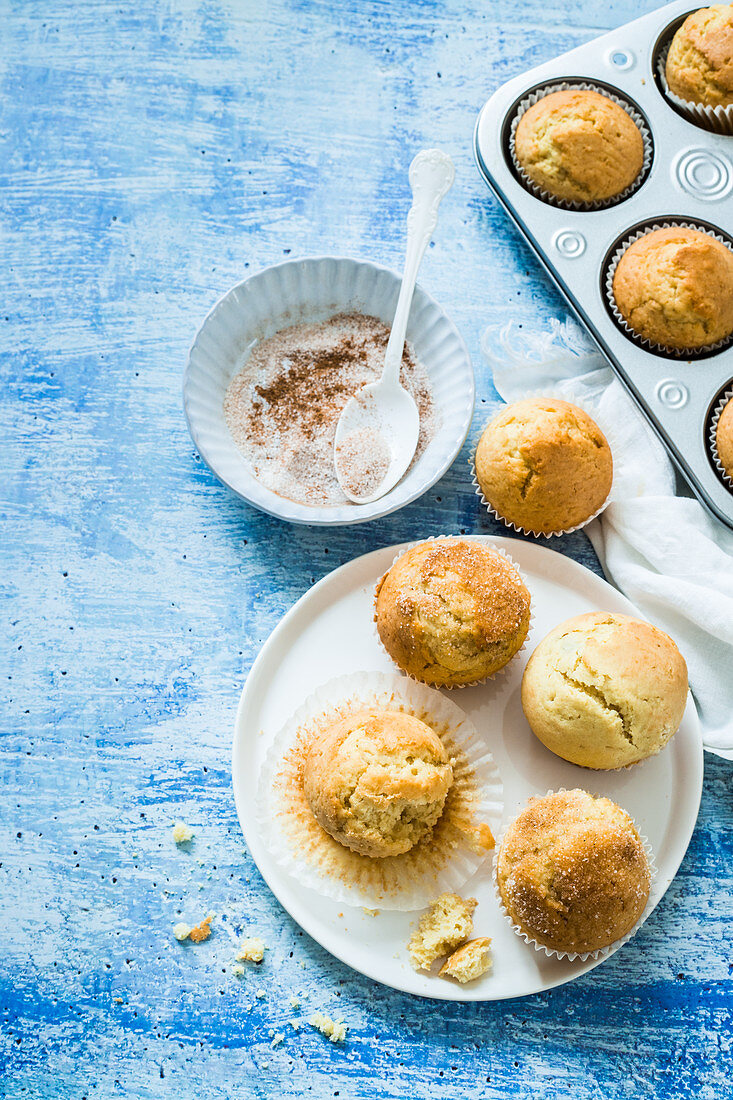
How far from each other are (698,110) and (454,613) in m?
1.91

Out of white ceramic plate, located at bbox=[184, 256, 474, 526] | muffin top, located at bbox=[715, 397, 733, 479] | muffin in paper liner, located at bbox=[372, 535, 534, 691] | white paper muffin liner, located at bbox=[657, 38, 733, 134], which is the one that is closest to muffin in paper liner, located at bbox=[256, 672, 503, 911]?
muffin in paper liner, located at bbox=[372, 535, 534, 691]

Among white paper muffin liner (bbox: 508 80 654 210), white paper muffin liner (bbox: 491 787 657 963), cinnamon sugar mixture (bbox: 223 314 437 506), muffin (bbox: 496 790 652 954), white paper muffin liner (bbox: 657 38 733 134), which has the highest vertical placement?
white paper muffin liner (bbox: 657 38 733 134)

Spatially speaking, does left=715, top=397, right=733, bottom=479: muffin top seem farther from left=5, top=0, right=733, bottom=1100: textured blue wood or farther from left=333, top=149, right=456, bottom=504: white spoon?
left=333, top=149, right=456, bottom=504: white spoon

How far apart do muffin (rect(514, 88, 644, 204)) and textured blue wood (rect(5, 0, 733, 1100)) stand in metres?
0.24

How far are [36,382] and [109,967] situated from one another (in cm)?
189

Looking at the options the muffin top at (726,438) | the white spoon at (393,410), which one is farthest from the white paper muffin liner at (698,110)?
the muffin top at (726,438)

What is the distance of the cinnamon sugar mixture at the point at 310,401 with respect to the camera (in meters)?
2.83

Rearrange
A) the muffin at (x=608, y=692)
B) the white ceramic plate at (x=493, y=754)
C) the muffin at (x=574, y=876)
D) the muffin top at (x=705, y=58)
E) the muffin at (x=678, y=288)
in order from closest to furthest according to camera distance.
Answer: the muffin at (x=574, y=876)
the muffin at (x=608, y=692)
the white ceramic plate at (x=493, y=754)
the muffin at (x=678, y=288)
the muffin top at (x=705, y=58)

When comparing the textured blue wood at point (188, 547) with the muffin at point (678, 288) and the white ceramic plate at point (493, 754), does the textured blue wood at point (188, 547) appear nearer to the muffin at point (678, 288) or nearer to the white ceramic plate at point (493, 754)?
the white ceramic plate at point (493, 754)

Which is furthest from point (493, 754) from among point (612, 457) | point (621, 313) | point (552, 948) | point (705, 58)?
point (705, 58)

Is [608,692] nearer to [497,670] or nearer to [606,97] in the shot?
[497,670]

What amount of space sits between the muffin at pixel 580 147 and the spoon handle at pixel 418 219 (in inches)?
13.2

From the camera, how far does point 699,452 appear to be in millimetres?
2752

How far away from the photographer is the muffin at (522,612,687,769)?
238 centimetres
